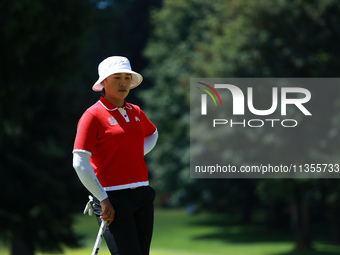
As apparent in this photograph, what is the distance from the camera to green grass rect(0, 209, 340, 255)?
2627cm

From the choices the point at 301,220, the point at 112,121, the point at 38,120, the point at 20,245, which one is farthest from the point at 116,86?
the point at 301,220

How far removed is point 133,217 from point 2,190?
1181cm

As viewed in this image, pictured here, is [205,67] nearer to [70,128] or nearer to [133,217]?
[70,128]

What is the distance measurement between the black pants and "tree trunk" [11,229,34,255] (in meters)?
11.6

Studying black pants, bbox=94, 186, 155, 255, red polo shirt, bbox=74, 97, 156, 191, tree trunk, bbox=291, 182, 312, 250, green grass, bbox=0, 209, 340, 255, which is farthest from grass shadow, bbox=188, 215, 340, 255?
red polo shirt, bbox=74, 97, 156, 191

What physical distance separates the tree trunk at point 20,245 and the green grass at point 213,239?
426cm

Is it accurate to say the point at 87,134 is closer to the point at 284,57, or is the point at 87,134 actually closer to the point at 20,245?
the point at 20,245

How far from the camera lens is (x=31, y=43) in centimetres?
1270

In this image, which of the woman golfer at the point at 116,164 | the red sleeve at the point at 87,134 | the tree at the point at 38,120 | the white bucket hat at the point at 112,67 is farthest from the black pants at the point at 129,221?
the tree at the point at 38,120

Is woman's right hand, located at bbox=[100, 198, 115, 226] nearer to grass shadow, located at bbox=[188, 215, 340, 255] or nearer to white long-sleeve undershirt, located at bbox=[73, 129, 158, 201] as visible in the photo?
white long-sleeve undershirt, located at bbox=[73, 129, 158, 201]

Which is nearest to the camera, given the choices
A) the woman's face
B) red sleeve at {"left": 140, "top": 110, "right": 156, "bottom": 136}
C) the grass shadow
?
the woman's face

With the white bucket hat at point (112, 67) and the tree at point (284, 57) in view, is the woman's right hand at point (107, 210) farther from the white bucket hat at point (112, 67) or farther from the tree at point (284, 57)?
the tree at point (284, 57)

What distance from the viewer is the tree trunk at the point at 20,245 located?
14.9 m

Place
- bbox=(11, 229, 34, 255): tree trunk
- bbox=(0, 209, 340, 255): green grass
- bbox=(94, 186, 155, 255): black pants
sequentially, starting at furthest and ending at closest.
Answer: bbox=(0, 209, 340, 255): green grass, bbox=(11, 229, 34, 255): tree trunk, bbox=(94, 186, 155, 255): black pants
